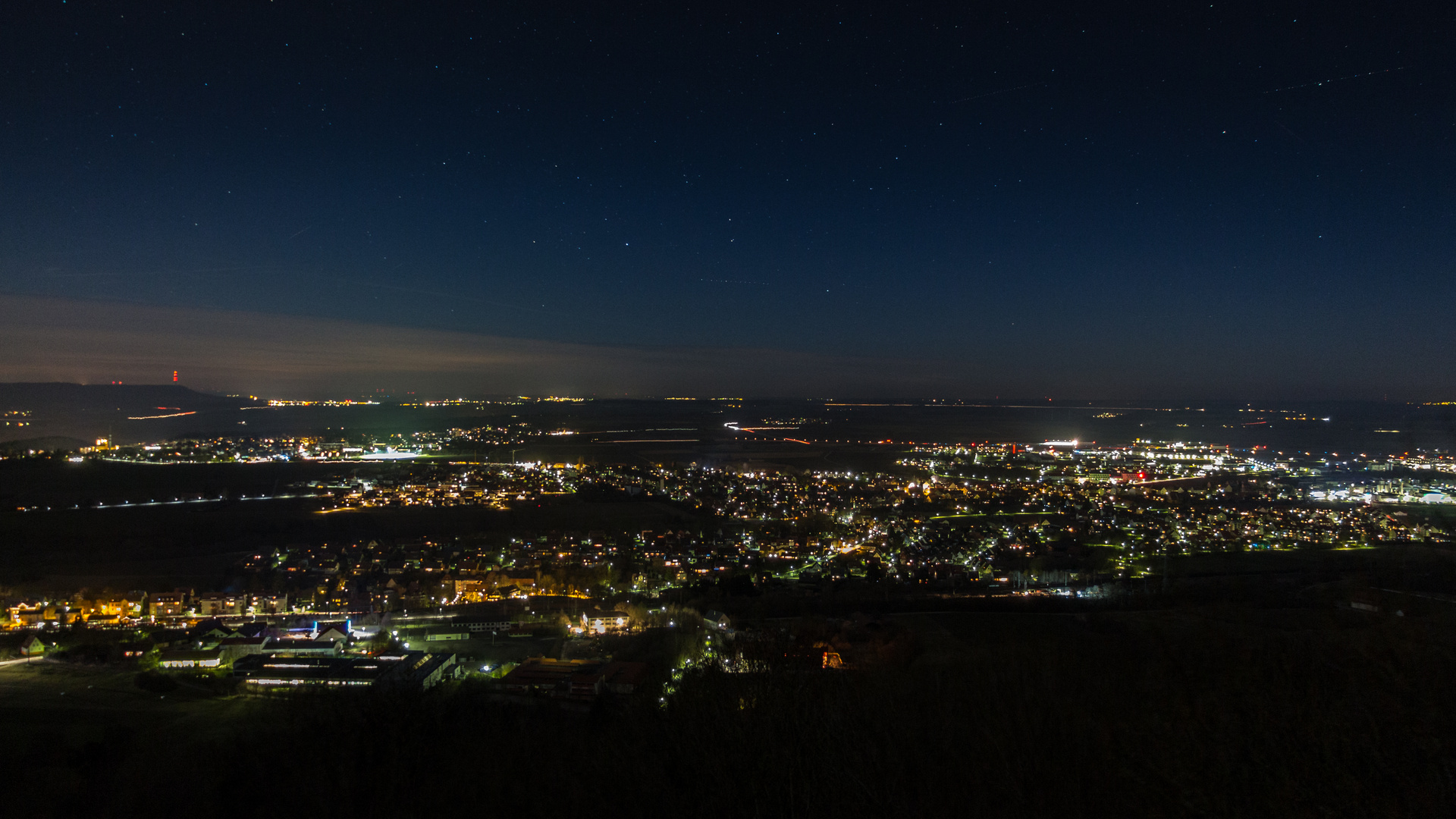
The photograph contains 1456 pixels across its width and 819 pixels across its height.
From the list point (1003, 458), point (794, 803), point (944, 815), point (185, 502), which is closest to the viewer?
point (944, 815)

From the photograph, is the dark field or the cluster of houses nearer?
the dark field

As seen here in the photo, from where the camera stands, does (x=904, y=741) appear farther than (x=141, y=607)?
No

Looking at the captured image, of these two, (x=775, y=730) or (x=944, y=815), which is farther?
(x=775, y=730)

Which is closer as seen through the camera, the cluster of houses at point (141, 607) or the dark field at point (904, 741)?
the dark field at point (904, 741)

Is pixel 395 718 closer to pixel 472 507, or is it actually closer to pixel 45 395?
pixel 472 507

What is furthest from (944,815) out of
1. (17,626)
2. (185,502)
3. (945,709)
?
(185,502)

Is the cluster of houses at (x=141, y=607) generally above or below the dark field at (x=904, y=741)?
below

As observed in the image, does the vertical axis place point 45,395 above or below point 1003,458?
above

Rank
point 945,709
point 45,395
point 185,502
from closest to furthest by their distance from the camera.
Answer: point 945,709, point 185,502, point 45,395

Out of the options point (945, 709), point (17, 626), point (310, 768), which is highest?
point (945, 709)

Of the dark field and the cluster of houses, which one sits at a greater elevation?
the dark field

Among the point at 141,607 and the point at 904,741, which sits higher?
the point at 904,741
